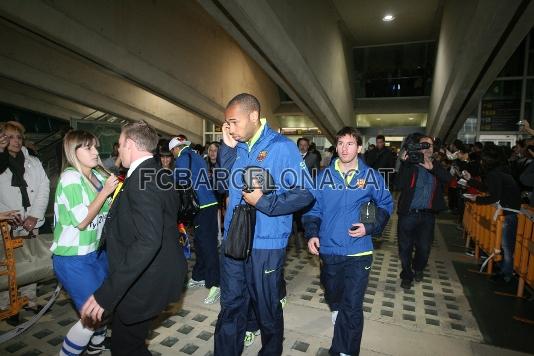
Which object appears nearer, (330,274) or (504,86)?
(330,274)

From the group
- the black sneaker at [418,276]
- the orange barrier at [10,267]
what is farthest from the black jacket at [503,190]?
the orange barrier at [10,267]

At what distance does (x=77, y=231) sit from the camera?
215 cm

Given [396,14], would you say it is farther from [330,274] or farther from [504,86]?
[330,274]

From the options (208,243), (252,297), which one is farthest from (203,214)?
(252,297)

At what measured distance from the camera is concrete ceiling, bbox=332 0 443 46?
1123cm

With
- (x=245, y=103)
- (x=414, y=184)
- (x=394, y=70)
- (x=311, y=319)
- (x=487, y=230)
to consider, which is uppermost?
(x=394, y=70)

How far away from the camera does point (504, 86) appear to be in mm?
12062

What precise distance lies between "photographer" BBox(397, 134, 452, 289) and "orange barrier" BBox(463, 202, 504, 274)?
3.06ft

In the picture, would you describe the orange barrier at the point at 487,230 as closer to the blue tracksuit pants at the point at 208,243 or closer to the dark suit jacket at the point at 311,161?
the dark suit jacket at the point at 311,161

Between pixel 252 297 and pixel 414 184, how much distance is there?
9.44 feet

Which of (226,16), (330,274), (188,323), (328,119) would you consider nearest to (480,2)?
(226,16)

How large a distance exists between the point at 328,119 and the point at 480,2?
23.5ft

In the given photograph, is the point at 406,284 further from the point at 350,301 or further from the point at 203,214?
the point at 203,214

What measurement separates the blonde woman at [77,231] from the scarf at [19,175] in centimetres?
154
